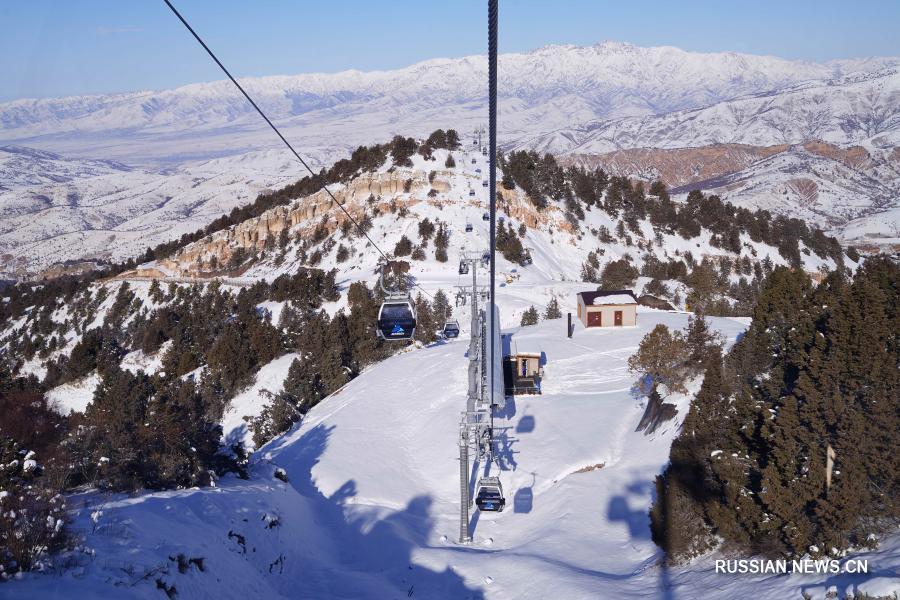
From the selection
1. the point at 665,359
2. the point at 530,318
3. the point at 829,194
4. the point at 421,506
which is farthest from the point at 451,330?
the point at 829,194

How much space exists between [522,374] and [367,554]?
14506mm

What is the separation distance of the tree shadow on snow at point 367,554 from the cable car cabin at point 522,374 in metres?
8.56

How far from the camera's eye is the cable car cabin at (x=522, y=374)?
3095 centimetres

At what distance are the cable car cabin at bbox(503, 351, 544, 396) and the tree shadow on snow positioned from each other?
28.1 feet

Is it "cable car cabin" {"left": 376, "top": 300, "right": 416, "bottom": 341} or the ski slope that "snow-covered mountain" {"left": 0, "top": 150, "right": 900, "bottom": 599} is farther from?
"cable car cabin" {"left": 376, "top": 300, "right": 416, "bottom": 341}

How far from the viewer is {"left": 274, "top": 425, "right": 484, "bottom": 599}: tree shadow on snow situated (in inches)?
617

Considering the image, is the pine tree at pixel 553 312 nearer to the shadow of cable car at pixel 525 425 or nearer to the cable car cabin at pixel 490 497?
the shadow of cable car at pixel 525 425

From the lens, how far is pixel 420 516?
74.0 feet

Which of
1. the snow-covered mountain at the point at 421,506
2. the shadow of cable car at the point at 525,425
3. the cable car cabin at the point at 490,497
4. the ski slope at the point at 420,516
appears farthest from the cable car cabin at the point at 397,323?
the shadow of cable car at the point at 525,425

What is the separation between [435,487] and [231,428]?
1753cm

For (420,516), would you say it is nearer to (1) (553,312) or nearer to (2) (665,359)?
(2) (665,359)

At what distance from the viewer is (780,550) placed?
43.7 ft

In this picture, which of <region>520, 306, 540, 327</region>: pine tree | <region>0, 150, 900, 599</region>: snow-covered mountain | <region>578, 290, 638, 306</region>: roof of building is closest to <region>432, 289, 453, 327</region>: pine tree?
<region>0, 150, 900, 599</region>: snow-covered mountain

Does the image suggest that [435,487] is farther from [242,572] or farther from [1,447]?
[1,447]
